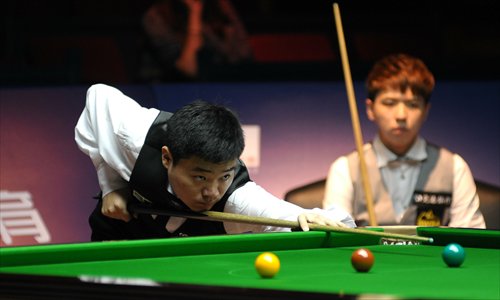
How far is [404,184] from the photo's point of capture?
5.47 metres

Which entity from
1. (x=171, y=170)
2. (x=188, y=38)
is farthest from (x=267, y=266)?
(x=188, y=38)

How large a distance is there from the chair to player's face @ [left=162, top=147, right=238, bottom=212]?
1808mm

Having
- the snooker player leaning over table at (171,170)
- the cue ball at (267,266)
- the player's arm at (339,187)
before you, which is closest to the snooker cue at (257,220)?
the snooker player leaning over table at (171,170)

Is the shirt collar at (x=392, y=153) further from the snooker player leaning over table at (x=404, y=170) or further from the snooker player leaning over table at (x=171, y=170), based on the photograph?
the snooker player leaning over table at (x=171, y=170)

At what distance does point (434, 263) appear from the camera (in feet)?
10.7

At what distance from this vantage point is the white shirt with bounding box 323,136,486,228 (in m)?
5.32

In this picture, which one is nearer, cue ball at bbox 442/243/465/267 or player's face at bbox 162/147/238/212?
cue ball at bbox 442/243/465/267

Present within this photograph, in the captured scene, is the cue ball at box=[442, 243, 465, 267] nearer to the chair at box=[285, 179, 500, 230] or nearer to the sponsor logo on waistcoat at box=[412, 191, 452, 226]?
the sponsor logo on waistcoat at box=[412, 191, 452, 226]

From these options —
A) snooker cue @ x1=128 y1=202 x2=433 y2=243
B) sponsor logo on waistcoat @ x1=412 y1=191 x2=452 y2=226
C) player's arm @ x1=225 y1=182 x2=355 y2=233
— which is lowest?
snooker cue @ x1=128 y1=202 x2=433 y2=243

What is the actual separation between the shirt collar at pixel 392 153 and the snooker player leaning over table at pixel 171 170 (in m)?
1.55

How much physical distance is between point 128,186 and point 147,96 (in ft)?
6.48

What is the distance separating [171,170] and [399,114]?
5.85 ft

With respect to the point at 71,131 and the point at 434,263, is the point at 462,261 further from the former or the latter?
the point at 71,131

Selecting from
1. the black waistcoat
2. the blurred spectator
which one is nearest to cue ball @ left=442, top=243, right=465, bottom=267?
the black waistcoat
